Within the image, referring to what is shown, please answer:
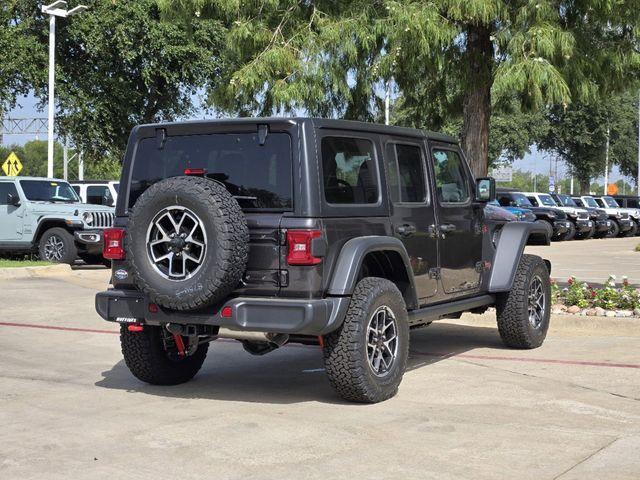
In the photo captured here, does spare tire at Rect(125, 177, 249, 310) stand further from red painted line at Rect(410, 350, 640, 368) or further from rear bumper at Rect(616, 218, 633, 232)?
rear bumper at Rect(616, 218, 633, 232)

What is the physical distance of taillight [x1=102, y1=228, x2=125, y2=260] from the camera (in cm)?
748

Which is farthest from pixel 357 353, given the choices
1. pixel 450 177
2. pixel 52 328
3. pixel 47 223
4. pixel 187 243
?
pixel 47 223

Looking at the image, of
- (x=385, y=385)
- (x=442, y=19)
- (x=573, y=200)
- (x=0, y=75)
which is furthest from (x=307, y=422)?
(x=573, y=200)

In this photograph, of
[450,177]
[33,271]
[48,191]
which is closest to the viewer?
[450,177]

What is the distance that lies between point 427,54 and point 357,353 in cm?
632

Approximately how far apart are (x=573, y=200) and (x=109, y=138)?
61.2 feet

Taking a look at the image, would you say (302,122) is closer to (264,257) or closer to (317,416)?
(264,257)

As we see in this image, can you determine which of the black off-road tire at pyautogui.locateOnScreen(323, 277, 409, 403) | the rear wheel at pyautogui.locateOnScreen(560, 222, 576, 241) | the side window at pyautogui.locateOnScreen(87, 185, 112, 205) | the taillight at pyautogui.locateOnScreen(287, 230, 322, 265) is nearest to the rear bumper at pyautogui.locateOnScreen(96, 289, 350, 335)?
the black off-road tire at pyautogui.locateOnScreen(323, 277, 409, 403)

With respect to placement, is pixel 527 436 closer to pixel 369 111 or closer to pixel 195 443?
pixel 195 443

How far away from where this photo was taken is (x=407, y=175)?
820cm

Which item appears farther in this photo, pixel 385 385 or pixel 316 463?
pixel 385 385

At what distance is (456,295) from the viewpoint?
8.77 metres

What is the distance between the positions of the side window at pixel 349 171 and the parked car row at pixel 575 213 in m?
22.8

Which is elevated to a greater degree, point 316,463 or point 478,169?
point 478,169
